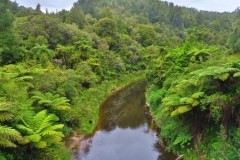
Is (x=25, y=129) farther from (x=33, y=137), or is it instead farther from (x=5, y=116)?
(x=5, y=116)

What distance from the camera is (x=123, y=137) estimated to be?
17.4 m

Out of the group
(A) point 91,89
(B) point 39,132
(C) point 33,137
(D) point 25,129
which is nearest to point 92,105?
(A) point 91,89

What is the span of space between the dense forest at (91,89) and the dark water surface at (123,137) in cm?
89

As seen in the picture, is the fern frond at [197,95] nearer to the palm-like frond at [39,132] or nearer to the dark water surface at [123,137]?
the dark water surface at [123,137]

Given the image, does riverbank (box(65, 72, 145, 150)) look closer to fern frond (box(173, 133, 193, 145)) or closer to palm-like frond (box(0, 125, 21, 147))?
fern frond (box(173, 133, 193, 145))

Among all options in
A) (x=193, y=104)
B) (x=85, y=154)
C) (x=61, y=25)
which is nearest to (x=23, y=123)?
(x=85, y=154)

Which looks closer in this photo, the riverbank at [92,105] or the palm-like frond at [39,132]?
the palm-like frond at [39,132]

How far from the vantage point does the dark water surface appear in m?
14.6

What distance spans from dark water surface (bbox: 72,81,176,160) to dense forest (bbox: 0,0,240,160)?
889 millimetres

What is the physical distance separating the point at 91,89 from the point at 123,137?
7.59 metres

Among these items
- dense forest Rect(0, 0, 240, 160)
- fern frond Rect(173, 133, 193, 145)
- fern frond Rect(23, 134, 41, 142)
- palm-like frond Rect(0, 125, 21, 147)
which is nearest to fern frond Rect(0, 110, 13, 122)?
dense forest Rect(0, 0, 240, 160)

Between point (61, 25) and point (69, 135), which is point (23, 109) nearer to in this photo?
point (69, 135)

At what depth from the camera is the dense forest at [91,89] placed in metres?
10.3

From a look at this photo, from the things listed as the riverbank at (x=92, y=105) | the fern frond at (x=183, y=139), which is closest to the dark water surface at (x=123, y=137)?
the riverbank at (x=92, y=105)
